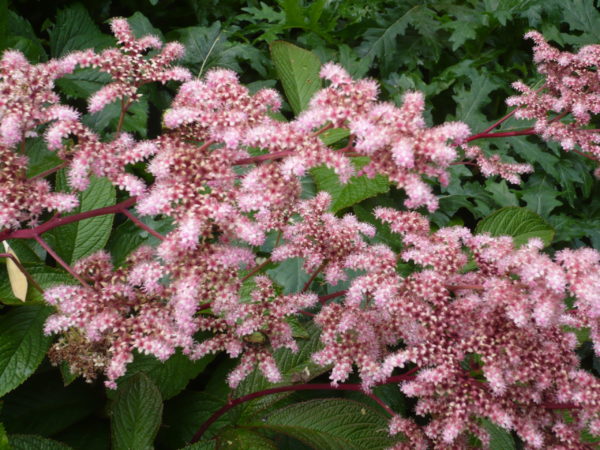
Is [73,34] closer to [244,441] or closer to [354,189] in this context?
[354,189]

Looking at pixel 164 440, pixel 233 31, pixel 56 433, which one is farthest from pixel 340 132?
pixel 56 433

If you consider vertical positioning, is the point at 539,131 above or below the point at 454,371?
above

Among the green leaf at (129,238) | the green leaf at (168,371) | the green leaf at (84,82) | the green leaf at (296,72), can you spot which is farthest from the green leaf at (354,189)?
the green leaf at (84,82)

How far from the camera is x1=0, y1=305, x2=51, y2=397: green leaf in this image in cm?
133

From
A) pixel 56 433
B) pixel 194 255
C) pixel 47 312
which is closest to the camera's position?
pixel 194 255

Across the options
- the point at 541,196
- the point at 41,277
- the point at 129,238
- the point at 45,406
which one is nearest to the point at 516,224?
the point at 541,196

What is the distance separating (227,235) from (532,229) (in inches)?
53.0

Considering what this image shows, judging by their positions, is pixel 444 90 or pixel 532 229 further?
pixel 444 90

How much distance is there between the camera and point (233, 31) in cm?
247

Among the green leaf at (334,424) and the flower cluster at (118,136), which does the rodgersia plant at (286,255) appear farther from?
the green leaf at (334,424)

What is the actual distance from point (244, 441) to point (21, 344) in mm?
651

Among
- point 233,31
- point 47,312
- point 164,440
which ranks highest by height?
point 233,31

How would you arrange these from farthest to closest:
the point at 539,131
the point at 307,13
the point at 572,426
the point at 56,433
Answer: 1. the point at 307,13
2. the point at 539,131
3. the point at 56,433
4. the point at 572,426

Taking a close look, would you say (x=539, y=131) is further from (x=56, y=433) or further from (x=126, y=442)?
(x=56, y=433)
